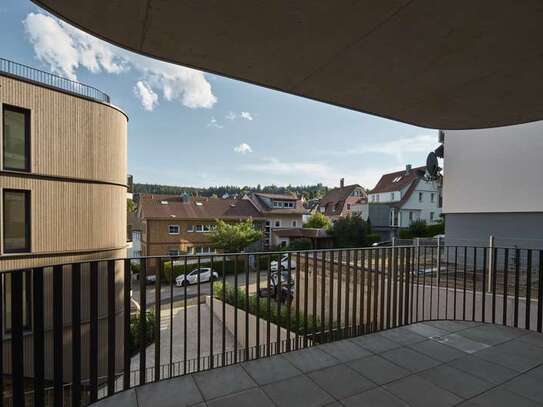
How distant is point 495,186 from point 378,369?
9.39m

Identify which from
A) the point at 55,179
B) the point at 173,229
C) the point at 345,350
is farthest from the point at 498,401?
the point at 173,229

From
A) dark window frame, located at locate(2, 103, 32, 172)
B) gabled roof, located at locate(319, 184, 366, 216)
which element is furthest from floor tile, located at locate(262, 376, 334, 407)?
gabled roof, located at locate(319, 184, 366, 216)

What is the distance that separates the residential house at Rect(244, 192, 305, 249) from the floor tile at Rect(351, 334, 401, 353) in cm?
2067

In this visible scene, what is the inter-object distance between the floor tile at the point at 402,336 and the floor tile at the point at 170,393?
1.92m

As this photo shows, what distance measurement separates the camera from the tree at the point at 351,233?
19328 millimetres

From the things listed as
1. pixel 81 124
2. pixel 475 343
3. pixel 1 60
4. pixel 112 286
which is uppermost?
pixel 1 60

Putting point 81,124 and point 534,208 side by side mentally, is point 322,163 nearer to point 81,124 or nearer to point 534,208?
point 534,208

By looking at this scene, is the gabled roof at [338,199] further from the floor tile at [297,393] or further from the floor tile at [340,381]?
the floor tile at [297,393]

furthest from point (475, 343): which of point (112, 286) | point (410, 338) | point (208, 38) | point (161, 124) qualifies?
point (161, 124)

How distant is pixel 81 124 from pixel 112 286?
7.90 meters

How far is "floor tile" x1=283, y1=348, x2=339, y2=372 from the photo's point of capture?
2.36 meters

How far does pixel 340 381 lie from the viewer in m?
2.15

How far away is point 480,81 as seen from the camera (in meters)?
2.14

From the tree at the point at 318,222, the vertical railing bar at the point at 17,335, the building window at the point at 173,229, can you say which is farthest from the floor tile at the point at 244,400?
the tree at the point at 318,222
